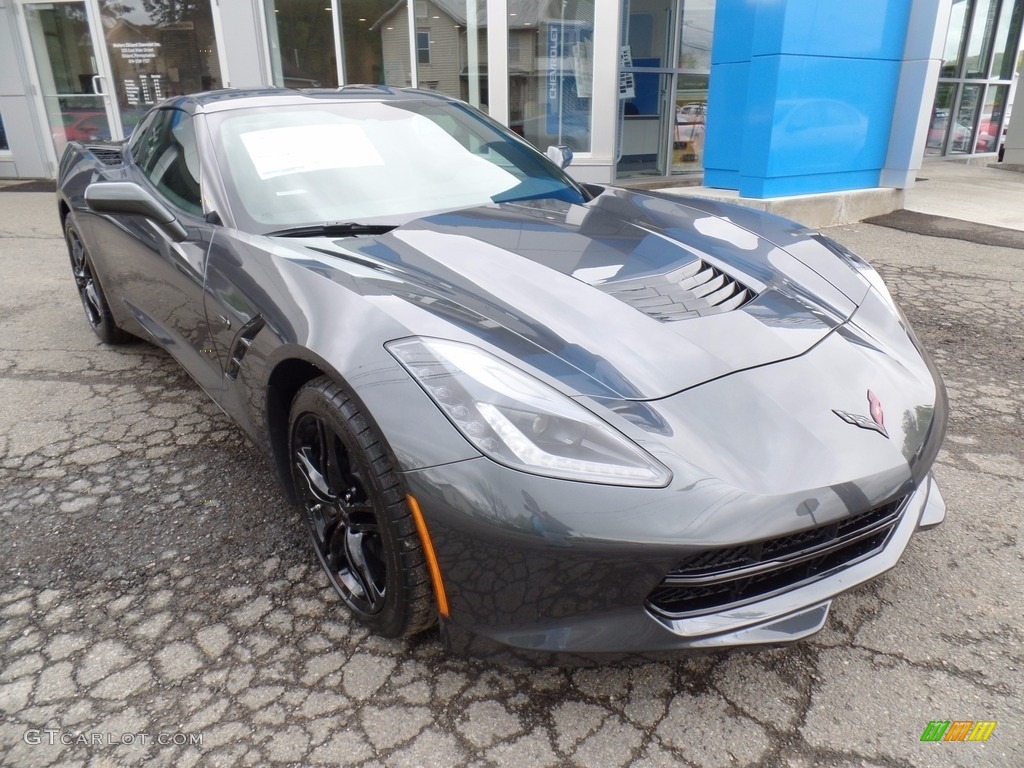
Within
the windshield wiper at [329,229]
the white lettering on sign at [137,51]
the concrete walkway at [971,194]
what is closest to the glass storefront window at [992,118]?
the concrete walkway at [971,194]

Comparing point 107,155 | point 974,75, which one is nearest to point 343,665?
point 107,155

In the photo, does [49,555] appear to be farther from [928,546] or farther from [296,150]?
[928,546]

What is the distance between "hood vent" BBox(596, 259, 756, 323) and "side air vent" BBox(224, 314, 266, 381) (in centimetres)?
96

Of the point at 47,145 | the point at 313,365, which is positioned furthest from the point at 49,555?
the point at 47,145

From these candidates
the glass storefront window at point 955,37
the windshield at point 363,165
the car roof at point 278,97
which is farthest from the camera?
the glass storefront window at point 955,37

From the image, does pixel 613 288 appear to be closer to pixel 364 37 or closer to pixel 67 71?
pixel 364 37

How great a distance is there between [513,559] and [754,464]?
523 millimetres

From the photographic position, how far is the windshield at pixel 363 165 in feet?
8.01

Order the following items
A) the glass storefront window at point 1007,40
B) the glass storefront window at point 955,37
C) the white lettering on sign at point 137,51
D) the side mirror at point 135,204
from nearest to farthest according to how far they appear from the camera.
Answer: the side mirror at point 135,204 < the white lettering on sign at point 137,51 < the glass storefront window at point 955,37 < the glass storefront window at point 1007,40

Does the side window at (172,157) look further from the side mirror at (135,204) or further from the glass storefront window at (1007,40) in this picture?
the glass storefront window at (1007,40)

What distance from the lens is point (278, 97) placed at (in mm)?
2908

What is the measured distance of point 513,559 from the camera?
147 cm
